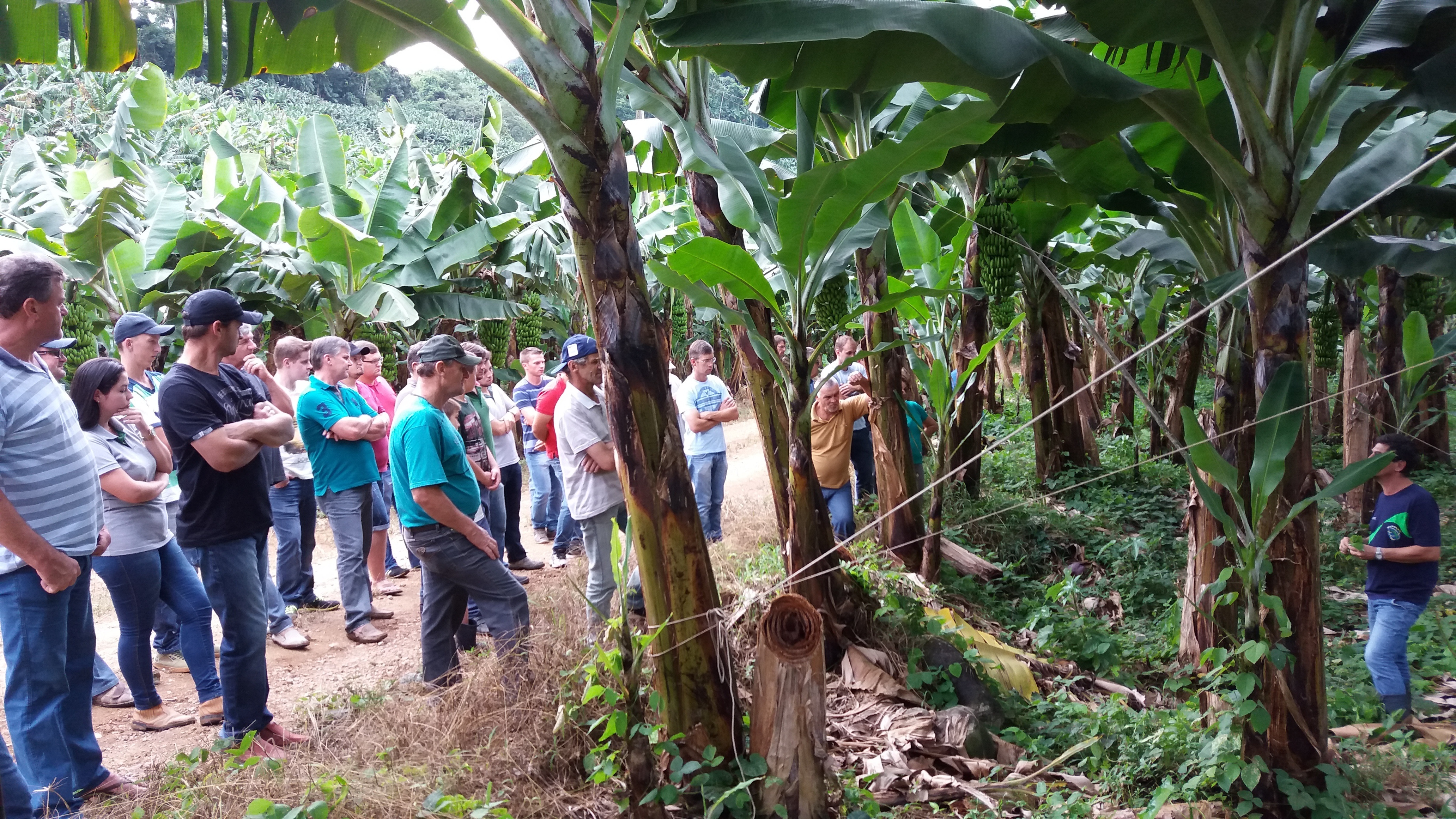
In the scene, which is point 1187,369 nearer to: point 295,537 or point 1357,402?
point 1357,402

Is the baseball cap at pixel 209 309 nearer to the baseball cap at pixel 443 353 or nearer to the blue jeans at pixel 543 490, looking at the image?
the baseball cap at pixel 443 353

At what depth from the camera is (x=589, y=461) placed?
454 cm

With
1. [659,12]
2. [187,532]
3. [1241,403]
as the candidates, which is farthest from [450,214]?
[1241,403]

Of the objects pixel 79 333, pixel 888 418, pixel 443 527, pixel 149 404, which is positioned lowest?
pixel 443 527

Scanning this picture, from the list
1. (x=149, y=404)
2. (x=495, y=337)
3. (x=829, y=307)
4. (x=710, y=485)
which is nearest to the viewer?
(x=829, y=307)

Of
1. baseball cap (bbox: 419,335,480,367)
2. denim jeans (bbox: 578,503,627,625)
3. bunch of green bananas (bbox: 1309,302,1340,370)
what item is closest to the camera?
baseball cap (bbox: 419,335,480,367)

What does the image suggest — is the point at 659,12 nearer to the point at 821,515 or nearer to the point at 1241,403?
the point at 821,515

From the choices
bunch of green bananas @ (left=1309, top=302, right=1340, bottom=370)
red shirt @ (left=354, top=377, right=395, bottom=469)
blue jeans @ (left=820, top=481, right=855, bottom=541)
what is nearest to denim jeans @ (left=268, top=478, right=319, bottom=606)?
red shirt @ (left=354, top=377, right=395, bottom=469)

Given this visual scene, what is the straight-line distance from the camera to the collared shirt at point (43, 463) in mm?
2934

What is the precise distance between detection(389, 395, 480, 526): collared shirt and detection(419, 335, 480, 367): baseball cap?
195 mm

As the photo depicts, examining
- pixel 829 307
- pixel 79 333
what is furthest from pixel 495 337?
pixel 829 307

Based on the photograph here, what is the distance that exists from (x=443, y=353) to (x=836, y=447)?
2.97 metres

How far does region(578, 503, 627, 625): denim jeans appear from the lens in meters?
4.38

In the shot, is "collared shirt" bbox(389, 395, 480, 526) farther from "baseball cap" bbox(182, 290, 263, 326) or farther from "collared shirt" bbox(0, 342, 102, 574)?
"collared shirt" bbox(0, 342, 102, 574)
